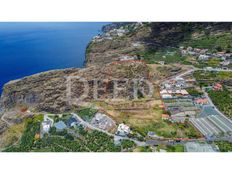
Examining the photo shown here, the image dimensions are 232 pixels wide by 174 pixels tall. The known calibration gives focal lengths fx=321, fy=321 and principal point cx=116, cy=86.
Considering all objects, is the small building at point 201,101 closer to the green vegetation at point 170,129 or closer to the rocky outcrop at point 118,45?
the green vegetation at point 170,129

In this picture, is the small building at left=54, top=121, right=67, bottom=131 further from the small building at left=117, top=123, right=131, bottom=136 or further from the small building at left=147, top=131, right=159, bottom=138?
the small building at left=147, top=131, right=159, bottom=138

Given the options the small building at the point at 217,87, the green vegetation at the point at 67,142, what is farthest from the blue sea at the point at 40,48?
the small building at the point at 217,87

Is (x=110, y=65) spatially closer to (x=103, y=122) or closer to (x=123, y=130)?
(x=103, y=122)

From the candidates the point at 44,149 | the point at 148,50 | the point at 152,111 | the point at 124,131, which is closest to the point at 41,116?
the point at 44,149

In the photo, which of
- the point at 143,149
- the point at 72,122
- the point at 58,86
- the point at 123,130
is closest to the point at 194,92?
the point at 123,130

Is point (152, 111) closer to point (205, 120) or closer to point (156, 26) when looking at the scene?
point (205, 120)

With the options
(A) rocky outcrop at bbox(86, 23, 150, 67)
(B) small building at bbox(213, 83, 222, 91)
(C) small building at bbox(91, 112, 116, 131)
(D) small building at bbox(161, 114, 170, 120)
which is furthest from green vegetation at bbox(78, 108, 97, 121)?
(B) small building at bbox(213, 83, 222, 91)
